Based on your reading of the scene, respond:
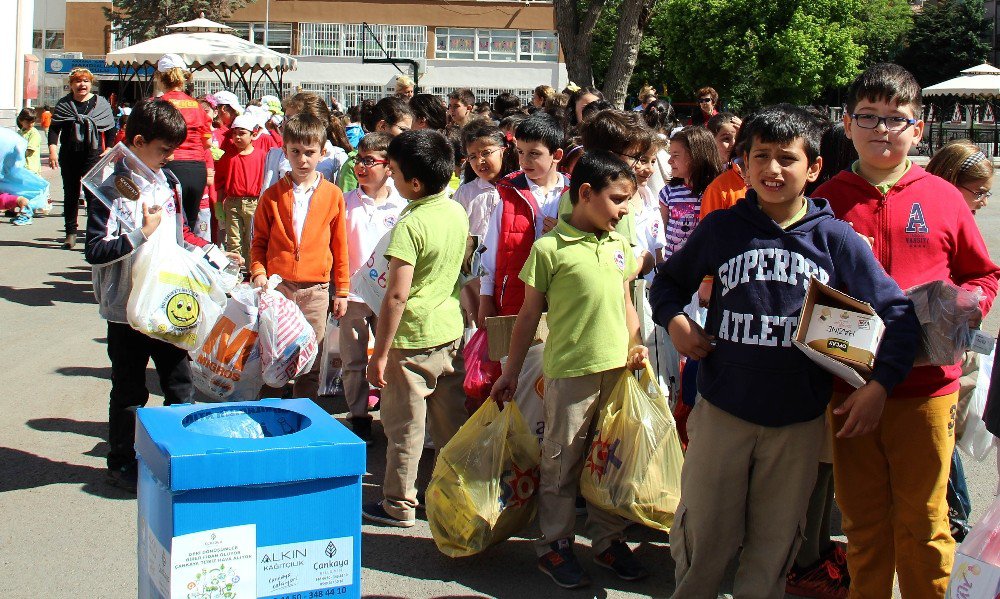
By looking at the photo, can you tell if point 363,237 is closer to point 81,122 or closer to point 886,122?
point 886,122

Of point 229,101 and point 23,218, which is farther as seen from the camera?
point 23,218

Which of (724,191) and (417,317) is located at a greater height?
(724,191)

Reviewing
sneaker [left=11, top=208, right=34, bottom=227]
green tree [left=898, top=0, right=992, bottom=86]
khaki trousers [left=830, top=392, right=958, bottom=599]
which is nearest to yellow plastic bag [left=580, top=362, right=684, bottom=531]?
khaki trousers [left=830, top=392, right=958, bottom=599]

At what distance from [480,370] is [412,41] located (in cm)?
6230

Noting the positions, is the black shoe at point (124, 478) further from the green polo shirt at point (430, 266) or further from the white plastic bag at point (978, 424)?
the white plastic bag at point (978, 424)

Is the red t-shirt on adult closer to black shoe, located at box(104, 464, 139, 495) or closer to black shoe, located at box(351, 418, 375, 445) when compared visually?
black shoe, located at box(351, 418, 375, 445)

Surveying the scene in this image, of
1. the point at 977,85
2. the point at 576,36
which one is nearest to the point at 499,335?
the point at 576,36

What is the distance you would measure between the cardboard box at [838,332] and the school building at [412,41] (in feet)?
202

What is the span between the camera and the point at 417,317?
4.66m

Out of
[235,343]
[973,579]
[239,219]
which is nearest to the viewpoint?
[973,579]

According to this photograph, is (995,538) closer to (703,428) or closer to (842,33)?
(703,428)

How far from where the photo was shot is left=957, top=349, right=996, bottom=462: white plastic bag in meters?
4.58

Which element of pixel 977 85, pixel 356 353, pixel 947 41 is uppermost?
pixel 947 41

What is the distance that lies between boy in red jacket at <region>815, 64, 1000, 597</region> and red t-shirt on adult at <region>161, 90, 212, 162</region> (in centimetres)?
710
